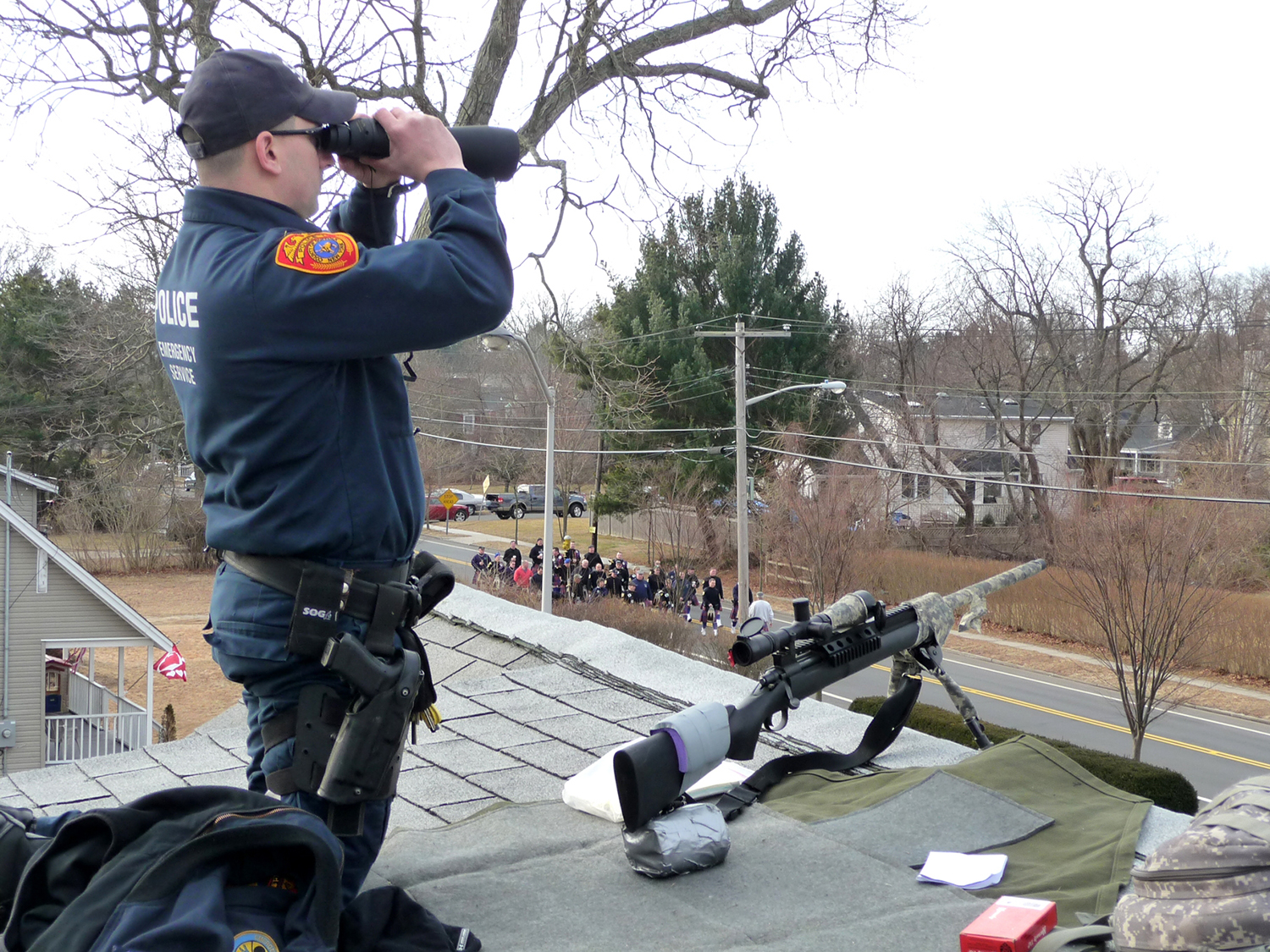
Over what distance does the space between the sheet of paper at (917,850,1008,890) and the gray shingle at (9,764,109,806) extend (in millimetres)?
3578

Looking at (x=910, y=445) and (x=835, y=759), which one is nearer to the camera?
Result: (x=835, y=759)

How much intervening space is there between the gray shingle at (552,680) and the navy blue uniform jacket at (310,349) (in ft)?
12.2

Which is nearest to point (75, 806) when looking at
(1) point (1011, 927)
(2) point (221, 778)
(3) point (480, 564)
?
(2) point (221, 778)

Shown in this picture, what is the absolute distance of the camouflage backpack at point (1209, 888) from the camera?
2252 millimetres

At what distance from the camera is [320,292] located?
2.28m

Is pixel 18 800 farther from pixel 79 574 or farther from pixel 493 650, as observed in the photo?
pixel 79 574

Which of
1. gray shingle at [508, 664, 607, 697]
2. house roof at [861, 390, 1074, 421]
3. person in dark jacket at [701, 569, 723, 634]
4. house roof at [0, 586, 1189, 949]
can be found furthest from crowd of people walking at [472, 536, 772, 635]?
gray shingle at [508, 664, 607, 697]

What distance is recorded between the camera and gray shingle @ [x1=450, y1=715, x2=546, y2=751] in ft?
17.4

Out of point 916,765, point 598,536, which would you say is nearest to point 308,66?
point 916,765

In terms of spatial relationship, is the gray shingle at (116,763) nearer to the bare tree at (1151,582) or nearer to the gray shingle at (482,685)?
the gray shingle at (482,685)

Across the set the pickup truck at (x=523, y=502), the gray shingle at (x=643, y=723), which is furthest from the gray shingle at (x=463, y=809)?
the pickup truck at (x=523, y=502)

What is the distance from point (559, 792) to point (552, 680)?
194 centimetres

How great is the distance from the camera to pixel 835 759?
450 cm

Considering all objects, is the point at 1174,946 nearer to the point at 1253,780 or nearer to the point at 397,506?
the point at 1253,780
